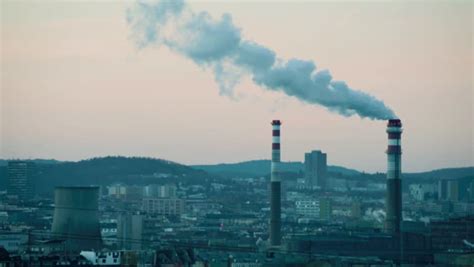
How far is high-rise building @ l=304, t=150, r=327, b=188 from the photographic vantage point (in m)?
94.3

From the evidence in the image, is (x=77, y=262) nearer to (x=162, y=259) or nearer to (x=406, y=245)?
(x=162, y=259)

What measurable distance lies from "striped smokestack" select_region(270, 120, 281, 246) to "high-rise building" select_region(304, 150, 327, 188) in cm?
4309

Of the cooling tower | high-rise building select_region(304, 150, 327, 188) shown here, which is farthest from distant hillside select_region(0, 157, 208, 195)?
the cooling tower

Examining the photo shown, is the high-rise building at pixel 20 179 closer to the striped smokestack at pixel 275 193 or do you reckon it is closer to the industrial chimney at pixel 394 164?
the striped smokestack at pixel 275 193

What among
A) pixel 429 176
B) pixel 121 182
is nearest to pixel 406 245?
pixel 429 176

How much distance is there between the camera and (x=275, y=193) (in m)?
49.6

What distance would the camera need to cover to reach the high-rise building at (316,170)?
9434cm

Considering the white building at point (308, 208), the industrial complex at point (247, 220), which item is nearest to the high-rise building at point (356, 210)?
the industrial complex at point (247, 220)

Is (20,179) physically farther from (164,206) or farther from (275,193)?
(275,193)

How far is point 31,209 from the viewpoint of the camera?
67.6 metres

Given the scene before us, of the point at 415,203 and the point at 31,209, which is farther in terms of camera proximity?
the point at 415,203

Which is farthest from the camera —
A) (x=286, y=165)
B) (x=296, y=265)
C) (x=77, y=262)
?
(x=286, y=165)

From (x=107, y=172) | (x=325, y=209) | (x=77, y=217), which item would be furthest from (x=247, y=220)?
(x=77, y=217)

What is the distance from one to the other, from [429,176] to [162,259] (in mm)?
50247
